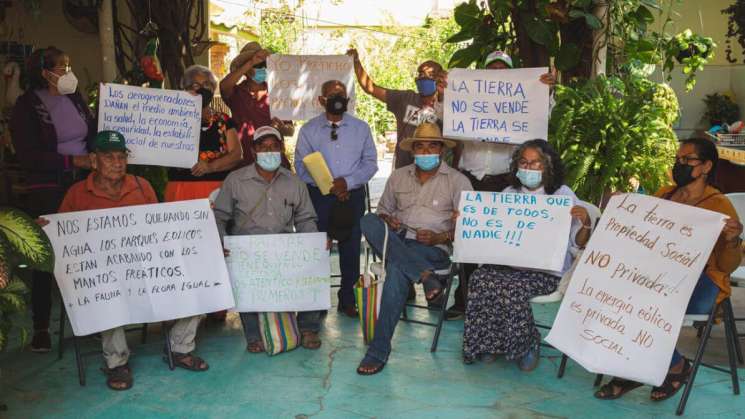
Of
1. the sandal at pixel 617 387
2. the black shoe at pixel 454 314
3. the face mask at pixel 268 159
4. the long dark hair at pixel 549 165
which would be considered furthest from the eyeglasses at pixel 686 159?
the face mask at pixel 268 159

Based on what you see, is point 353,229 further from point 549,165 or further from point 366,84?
point 549,165

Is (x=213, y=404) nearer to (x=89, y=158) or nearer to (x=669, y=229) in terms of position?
(x=89, y=158)

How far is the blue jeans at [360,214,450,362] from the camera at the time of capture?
4859 mm

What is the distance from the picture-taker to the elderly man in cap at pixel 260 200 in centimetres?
513

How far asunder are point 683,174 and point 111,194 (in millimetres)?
3115

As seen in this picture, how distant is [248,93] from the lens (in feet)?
20.3

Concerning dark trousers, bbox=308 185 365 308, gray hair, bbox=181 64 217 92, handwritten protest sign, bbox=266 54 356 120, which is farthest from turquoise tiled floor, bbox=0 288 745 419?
handwritten protest sign, bbox=266 54 356 120

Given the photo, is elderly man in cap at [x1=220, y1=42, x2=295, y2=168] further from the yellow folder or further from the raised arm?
the raised arm

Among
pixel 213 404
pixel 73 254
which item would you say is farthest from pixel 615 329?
pixel 73 254

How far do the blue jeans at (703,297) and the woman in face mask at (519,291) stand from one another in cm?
70

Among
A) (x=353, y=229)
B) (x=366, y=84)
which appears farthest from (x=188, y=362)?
(x=366, y=84)

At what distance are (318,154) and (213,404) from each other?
1948 mm

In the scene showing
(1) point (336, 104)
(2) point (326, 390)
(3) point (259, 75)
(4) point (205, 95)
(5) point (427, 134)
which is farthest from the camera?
(3) point (259, 75)

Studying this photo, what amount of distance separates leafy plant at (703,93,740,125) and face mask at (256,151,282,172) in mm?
7525
